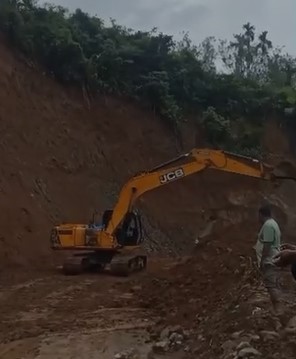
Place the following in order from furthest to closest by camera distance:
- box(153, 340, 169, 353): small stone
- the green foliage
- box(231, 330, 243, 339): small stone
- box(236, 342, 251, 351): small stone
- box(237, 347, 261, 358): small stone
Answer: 1. the green foliage
2. box(153, 340, 169, 353): small stone
3. box(231, 330, 243, 339): small stone
4. box(236, 342, 251, 351): small stone
5. box(237, 347, 261, 358): small stone

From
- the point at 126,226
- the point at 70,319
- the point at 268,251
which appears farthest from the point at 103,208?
the point at 268,251

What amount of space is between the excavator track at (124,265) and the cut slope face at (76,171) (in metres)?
2.71

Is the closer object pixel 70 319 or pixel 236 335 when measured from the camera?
pixel 236 335

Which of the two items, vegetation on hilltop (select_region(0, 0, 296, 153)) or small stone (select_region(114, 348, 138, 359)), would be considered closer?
small stone (select_region(114, 348, 138, 359))

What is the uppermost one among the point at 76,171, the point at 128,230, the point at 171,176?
the point at 76,171

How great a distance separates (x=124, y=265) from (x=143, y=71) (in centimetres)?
1422

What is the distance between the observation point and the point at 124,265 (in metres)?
16.7

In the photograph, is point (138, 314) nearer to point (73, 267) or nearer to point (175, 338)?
point (175, 338)

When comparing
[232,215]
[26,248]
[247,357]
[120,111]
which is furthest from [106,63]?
[247,357]

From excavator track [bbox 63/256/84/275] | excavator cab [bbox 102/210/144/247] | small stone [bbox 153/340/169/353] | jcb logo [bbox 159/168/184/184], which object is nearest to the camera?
small stone [bbox 153/340/169/353]

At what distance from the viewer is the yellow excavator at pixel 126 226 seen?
17062 mm

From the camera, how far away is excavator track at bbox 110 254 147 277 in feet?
54.9

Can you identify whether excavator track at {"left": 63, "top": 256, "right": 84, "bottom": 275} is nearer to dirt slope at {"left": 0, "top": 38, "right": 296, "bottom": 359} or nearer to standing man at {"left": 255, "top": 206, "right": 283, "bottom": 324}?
dirt slope at {"left": 0, "top": 38, "right": 296, "bottom": 359}

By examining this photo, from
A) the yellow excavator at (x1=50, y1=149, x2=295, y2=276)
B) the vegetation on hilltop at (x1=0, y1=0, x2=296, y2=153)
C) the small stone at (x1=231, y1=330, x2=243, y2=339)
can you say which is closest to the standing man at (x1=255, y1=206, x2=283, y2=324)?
the small stone at (x1=231, y1=330, x2=243, y2=339)
